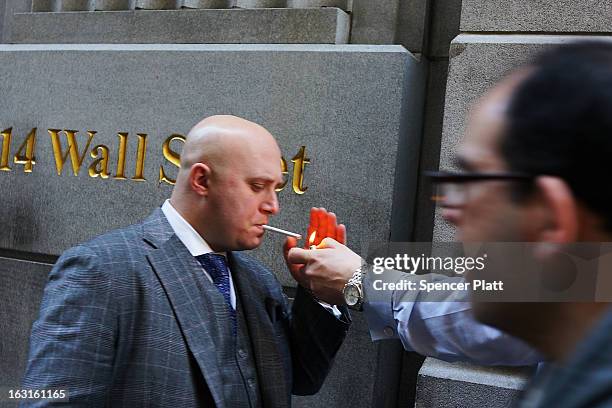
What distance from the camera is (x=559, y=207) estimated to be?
1224 millimetres

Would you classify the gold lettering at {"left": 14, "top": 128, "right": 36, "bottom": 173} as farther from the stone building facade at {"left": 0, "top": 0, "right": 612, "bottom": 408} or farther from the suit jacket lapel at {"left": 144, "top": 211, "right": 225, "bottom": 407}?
the suit jacket lapel at {"left": 144, "top": 211, "right": 225, "bottom": 407}

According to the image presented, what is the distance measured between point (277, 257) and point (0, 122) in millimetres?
2423

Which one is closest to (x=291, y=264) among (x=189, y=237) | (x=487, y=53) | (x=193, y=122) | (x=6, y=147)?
(x=189, y=237)

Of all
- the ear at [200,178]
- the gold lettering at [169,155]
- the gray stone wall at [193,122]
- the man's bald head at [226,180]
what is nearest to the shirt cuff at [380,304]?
the man's bald head at [226,180]

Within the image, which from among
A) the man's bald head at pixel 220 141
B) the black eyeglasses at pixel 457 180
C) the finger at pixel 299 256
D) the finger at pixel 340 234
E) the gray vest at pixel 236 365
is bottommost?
the gray vest at pixel 236 365

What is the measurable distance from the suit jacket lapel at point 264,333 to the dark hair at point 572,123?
1.79 meters

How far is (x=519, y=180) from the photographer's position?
51.3 inches

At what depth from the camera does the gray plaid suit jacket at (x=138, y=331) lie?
8.48 ft

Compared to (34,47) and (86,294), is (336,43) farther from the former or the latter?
(86,294)

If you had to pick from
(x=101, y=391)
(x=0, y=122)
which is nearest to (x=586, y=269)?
(x=101, y=391)

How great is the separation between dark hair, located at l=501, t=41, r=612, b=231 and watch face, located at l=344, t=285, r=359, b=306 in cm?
184

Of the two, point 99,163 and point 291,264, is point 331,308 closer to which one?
point 291,264

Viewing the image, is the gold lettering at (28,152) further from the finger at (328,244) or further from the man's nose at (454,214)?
the man's nose at (454,214)

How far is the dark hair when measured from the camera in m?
1.20
